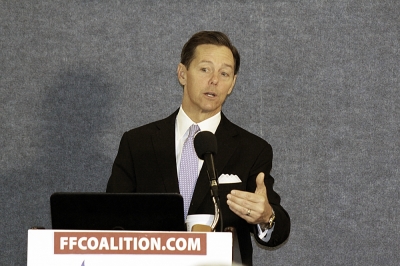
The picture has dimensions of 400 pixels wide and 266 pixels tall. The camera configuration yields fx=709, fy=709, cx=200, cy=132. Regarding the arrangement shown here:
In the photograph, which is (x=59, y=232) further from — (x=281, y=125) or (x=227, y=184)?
(x=281, y=125)

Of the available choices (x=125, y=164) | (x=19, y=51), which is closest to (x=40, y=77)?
(x=19, y=51)

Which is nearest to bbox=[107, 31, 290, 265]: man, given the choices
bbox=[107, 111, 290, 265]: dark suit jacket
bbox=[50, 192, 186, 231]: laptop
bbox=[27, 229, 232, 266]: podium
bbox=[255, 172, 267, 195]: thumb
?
bbox=[107, 111, 290, 265]: dark suit jacket

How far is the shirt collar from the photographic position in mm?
2621

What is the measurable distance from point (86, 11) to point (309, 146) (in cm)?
114

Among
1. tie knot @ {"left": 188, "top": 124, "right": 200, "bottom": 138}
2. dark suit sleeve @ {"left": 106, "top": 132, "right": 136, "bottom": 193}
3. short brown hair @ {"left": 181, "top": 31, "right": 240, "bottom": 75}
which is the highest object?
short brown hair @ {"left": 181, "top": 31, "right": 240, "bottom": 75}

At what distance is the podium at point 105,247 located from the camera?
155cm

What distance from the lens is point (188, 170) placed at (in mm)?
2549

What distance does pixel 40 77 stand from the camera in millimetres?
3119

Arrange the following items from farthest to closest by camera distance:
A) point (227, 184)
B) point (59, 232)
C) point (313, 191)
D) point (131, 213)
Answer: point (313, 191) < point (227, 184) < point (131, 213) < point (59, 232)

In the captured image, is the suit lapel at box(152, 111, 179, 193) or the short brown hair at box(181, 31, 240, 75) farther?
the short brown hair at box(181, 31, 240, 75)

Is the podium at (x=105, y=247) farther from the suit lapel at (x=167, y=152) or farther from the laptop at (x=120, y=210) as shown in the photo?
the suit lapel at (x=167, y=152)

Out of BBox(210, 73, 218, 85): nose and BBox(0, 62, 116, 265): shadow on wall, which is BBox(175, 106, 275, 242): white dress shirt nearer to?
BBox(210, 73, 218, 85): nose

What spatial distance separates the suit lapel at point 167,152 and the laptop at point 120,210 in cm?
68

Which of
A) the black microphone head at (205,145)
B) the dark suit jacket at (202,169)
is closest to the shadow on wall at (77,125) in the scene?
the dark suit jacket at (202,169)
